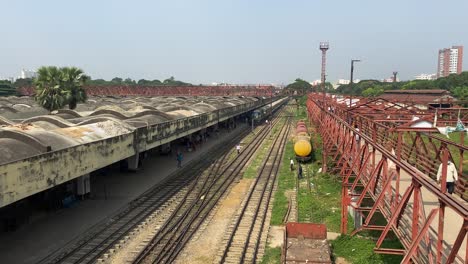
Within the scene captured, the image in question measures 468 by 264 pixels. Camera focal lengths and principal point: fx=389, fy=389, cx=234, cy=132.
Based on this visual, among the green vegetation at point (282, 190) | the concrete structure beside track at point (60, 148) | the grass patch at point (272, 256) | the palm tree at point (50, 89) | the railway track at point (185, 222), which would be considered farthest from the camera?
the palm tree at point (50, 89)

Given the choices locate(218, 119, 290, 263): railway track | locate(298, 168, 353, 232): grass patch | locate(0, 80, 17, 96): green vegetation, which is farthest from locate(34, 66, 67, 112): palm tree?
locate(0, 80, 17, 96): green vegetation

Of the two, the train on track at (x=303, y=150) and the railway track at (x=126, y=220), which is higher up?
the train on track at (x=303, y=150)

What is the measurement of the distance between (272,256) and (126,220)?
8048 millimetres

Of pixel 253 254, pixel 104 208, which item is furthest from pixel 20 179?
pixel 253 254

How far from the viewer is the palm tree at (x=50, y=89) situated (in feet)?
122

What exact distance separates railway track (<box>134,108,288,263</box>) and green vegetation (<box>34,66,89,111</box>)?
1788 centimetres

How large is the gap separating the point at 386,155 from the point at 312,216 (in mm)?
9769

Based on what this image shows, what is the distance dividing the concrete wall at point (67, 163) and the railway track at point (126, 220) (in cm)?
278

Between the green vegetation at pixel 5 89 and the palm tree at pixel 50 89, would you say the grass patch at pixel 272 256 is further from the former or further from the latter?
the green vegetation at pixel 5 89

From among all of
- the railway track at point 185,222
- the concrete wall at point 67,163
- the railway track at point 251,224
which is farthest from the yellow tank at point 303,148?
the concrete wall at point 67,163

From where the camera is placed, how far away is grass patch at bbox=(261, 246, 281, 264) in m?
15.5

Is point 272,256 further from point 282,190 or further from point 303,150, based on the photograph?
point 303,150

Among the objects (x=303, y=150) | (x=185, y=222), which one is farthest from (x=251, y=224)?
(x=303, y=150)

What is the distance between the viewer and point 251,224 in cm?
1948
